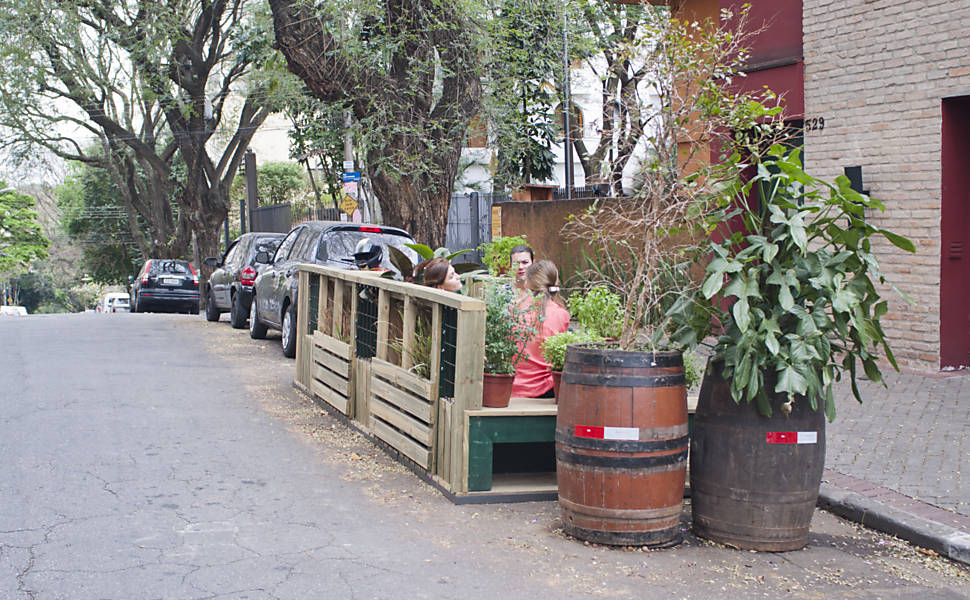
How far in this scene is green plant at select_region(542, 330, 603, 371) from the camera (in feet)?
20.5

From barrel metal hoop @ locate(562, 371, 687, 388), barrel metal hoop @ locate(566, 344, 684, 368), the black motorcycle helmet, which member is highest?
the black motorcycle helmet

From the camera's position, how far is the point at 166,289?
28281mm

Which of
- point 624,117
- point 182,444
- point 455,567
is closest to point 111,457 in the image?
point 182,444

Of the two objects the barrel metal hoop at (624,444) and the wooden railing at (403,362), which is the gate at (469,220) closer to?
the wooden railing at (403,362)

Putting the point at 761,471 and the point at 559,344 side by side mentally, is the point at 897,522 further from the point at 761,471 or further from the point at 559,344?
the point at 559,344

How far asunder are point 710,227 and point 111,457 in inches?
179

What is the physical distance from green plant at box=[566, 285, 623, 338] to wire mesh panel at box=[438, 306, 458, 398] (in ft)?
3.00

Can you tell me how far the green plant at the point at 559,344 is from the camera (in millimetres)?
6262

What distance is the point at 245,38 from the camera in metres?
27.1

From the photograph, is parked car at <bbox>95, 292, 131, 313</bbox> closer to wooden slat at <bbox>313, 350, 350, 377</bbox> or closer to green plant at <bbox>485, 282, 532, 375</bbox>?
wooden slat at <bbox>313, 350, 350, 377</bbox>

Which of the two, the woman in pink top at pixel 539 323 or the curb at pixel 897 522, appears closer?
the curb at pixel 897 522

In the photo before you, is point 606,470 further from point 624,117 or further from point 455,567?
point 624,117

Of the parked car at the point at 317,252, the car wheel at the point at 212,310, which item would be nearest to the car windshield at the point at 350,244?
the parked car at the point at 317,252

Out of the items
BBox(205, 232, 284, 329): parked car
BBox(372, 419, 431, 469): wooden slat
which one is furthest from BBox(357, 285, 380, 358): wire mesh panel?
BBox(205, 232, 284, 329): parked car
